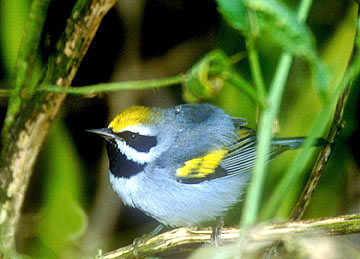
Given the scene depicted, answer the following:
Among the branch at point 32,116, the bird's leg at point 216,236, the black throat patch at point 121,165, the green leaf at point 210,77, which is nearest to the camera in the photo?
the green leaf at point 210,77

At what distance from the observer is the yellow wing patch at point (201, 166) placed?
2.18m

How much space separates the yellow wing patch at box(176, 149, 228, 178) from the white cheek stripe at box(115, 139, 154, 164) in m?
0.15

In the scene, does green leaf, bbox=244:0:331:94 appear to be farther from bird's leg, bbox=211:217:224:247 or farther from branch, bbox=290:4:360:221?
bird's leg, bbox=211:217:224:247

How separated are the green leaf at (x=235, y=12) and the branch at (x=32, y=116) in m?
0.80

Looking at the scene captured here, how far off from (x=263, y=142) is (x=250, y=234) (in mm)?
330

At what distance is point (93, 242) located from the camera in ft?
8.35

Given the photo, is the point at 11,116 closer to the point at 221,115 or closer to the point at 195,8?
the point at 221,115

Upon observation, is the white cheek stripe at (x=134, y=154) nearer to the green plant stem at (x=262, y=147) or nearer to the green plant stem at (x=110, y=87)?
the green plant stem at (x=110, y=87)

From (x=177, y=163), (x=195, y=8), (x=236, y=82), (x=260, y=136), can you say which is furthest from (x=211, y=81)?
(x=195, y=8)

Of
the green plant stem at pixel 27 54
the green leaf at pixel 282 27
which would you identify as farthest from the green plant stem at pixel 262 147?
the green plant stem at pixel 27 54

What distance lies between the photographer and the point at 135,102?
111 inches

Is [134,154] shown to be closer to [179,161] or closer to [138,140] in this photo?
[138,140]

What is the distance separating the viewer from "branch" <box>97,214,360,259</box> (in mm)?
1737

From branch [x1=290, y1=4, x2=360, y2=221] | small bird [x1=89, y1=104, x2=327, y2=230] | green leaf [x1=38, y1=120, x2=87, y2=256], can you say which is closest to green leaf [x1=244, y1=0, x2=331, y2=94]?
branch [x1=290, y1=4, x2=360, y2=221]
